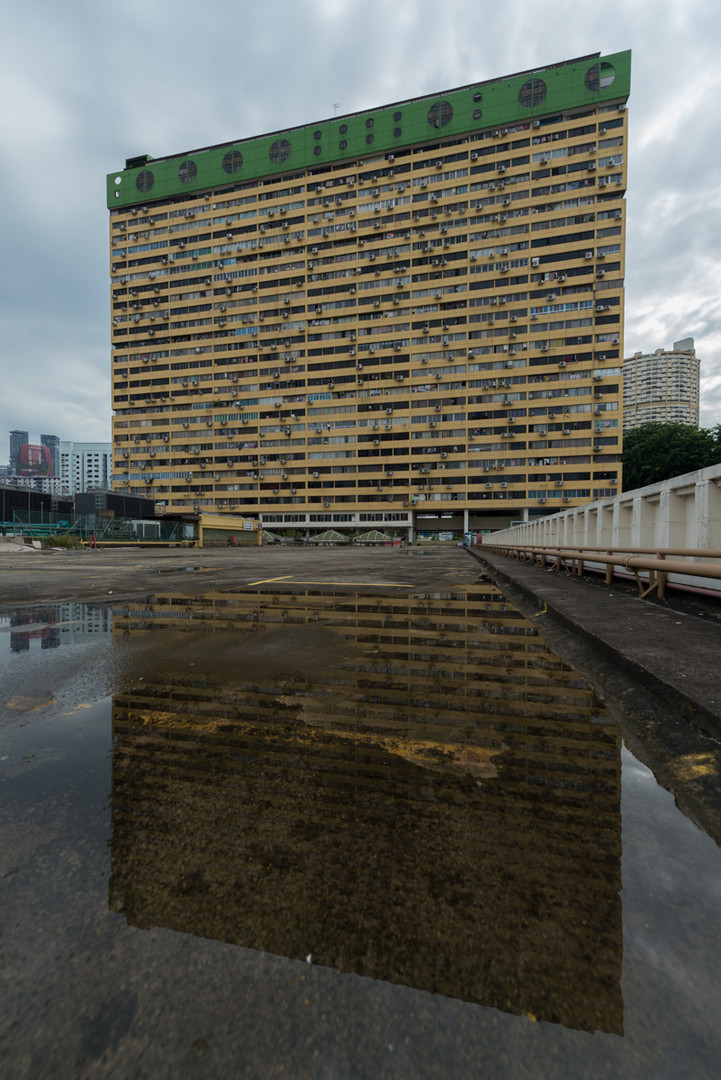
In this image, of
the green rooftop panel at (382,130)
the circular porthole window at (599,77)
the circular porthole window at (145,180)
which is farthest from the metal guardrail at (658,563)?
the circular porthole window at (145,180)

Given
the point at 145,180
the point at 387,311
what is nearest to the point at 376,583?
the point at 387,311

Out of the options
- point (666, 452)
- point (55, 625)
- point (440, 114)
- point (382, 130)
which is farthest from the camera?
point (382, 130)

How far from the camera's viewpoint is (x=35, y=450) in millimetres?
198000

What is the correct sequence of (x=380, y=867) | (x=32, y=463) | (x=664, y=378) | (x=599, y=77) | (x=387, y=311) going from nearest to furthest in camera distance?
(x=380, y=867) < (x=599, y=77) < (x=387, y=311) < (x=664, y=378) < (x=32, y=463)

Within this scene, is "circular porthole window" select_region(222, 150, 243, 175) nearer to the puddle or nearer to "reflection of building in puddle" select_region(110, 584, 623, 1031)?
"reflection of building in puddle" select_region(110, 584, 623, 1031)

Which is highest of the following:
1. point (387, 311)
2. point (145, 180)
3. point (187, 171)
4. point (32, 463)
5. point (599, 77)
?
point (187, 171)

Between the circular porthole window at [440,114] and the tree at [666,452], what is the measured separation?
186 feet

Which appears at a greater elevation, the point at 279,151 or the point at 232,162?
the point at 279,151

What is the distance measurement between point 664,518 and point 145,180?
10963 centimetres

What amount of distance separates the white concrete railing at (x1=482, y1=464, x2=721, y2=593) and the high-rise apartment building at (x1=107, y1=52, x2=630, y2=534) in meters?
58.4

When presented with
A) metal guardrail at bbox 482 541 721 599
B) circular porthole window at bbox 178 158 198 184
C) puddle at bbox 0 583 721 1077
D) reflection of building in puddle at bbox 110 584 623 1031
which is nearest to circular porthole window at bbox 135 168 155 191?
circular porthole window at bbox 178 158 198 184

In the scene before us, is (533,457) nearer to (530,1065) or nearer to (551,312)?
(551,312)

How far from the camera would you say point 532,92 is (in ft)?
215

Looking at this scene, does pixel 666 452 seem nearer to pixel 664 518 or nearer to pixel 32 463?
pixel 664 518
